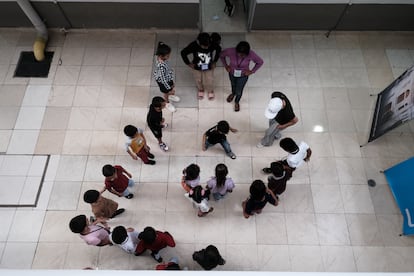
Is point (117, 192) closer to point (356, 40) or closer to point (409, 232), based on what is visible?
point (409, 232)

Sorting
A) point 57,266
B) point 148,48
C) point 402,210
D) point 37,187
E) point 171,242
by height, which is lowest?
point 57,266

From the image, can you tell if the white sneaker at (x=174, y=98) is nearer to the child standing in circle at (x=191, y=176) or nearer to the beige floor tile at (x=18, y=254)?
the child standing in circle at (x=191, y=176)

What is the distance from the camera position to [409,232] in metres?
4.57

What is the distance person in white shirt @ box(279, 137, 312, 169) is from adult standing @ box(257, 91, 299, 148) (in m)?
0.49

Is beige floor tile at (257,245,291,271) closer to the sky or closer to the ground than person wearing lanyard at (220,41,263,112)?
closer to the ground

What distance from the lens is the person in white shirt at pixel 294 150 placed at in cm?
402

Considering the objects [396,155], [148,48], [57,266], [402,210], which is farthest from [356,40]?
[57,266]

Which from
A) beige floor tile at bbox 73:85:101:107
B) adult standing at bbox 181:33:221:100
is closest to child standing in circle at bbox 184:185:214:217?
adult standing at bbox 181:33:221:100

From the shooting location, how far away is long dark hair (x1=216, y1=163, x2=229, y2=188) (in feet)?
12.7

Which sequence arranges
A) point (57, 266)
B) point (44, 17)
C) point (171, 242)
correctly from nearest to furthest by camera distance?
point (171, 242) < point (57, 266) < point (44, 17)

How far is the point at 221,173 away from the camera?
3.89 meters

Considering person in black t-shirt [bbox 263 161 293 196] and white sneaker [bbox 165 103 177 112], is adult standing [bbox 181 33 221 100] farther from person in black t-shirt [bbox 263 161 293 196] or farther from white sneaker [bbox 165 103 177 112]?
person in black t-shirt [bbox 263 161 293 196]

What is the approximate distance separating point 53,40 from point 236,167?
4885 millimetres

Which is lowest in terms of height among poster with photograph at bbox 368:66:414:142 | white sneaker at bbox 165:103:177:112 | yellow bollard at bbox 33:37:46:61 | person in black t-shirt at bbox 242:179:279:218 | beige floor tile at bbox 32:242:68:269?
beige floor tile at bbox 32:242:68:269
